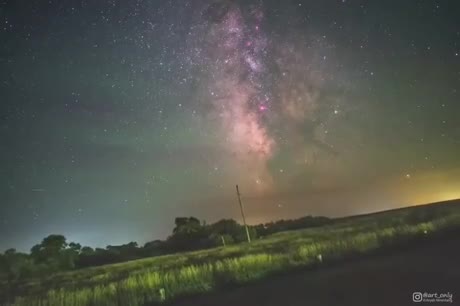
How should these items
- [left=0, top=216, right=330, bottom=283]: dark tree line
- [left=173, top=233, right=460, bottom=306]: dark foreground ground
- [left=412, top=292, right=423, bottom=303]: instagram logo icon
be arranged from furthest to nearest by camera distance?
[left=0, top=216, right=330, bottom=283]: dark tree line < [left=173, top=233, right=460, bottom=306]: dark foreground ground < [left=412, top=292, right=423, bottom=303]: instagram logo icon

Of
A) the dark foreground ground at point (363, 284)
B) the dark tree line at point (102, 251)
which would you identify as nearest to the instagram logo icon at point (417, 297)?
the dark foreground ground at point (363, 284)

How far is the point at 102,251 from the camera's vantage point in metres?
71.1

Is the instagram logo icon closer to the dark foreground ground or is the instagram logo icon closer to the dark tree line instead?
the dark foreground ground

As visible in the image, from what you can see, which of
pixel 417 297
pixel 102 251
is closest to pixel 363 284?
pixel 417 297

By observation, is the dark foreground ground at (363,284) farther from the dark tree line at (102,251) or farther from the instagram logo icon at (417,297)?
the dark tree line at (102,251)

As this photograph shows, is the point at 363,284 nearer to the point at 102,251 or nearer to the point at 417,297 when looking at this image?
the point at 417,297

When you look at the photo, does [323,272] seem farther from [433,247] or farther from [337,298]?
[433,247]

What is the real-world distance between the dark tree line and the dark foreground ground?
122 ft

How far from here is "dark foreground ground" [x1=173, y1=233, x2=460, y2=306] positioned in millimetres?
11203

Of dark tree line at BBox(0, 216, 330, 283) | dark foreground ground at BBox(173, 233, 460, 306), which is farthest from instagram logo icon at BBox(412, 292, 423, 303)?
dark tree line at BBox(0, 216, 330, 283)

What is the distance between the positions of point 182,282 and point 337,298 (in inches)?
282

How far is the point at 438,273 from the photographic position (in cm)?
1277

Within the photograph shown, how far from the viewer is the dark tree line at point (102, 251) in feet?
176

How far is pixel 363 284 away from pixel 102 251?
215 ft
